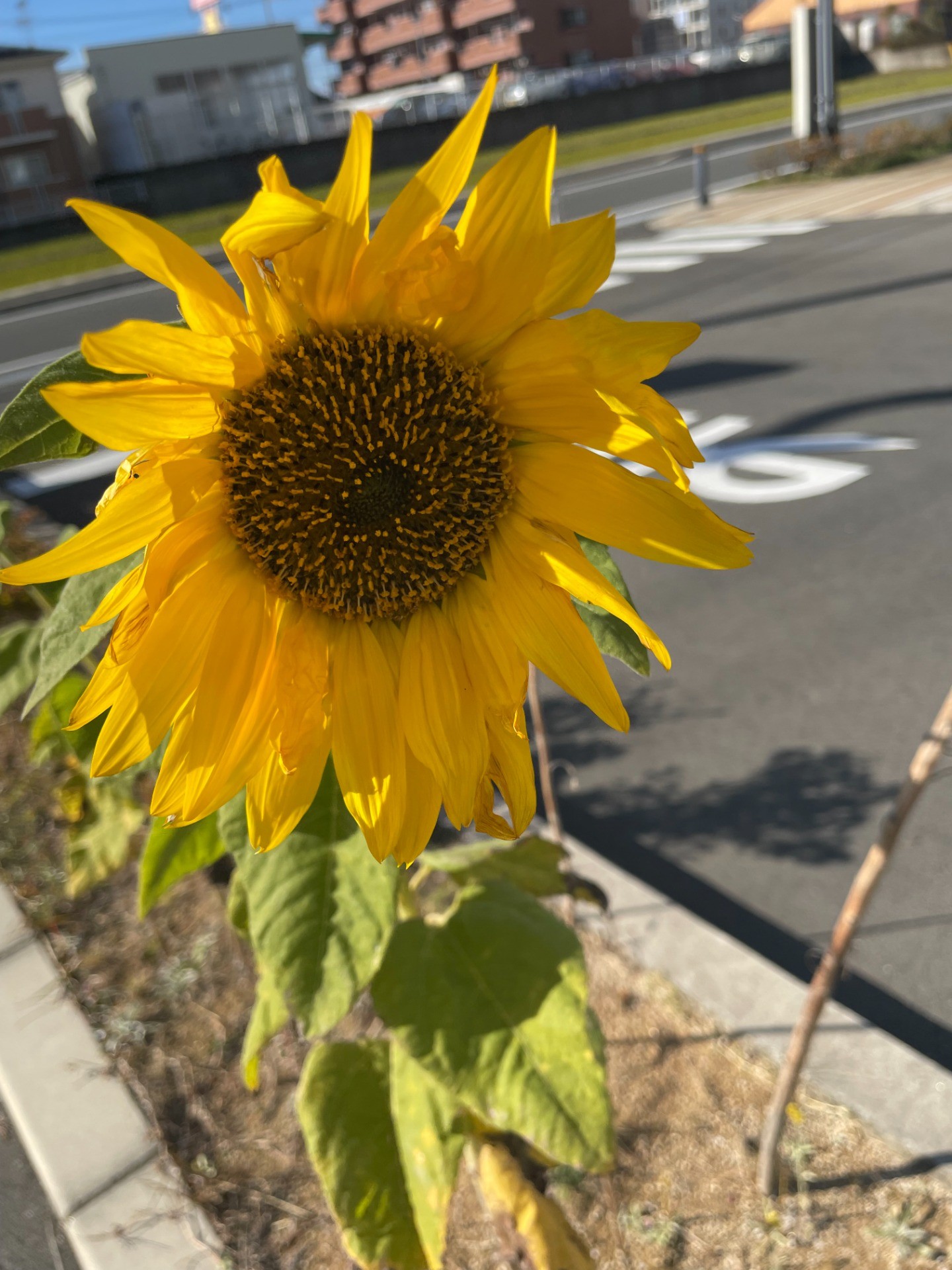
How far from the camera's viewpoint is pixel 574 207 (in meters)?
19.9

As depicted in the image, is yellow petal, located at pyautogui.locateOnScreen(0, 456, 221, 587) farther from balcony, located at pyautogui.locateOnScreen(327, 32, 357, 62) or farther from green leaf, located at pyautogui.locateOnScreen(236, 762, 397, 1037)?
balcony, located at pyautogui.locateOnScreen(327, 32, 357, 62)

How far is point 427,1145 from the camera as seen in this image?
5.33 ft

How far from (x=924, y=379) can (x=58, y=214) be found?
106 feet

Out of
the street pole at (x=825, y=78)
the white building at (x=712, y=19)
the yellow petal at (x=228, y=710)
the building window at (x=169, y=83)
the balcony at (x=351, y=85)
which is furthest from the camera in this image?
the white building at (x=712, y=19)

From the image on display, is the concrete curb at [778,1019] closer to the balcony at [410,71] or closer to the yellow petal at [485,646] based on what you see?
the yellow petal at [485,646]

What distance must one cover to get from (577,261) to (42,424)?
1.74 feet

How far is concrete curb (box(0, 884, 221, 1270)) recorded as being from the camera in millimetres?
2303

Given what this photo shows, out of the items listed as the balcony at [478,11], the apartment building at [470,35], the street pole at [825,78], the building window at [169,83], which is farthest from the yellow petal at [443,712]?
the balcony at [478,11]

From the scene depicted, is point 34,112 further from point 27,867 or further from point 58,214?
point 27,867

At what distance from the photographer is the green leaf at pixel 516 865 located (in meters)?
1.84

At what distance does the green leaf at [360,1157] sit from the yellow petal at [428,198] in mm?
1319

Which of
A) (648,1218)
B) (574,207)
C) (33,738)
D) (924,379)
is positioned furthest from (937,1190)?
(574,207)

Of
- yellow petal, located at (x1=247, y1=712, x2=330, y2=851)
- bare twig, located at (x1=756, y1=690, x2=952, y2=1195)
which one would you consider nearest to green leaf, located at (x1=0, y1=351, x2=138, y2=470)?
yellow petal, located at (x1=247, y1=712, x2=330, y2=851)

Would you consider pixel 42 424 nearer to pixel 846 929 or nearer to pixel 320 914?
pixel 320 914
